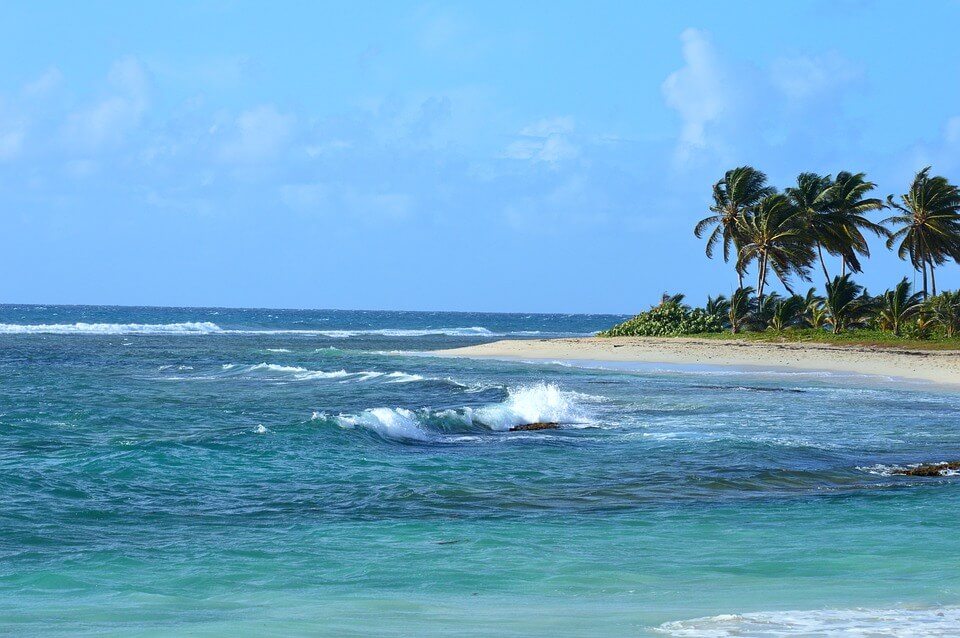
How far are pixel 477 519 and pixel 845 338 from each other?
3509 cm

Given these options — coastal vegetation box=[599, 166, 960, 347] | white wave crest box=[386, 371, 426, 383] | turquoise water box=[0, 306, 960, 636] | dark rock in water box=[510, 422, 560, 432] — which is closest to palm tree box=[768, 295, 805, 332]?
coastal vegetation box=[599, 166, 960, 347]

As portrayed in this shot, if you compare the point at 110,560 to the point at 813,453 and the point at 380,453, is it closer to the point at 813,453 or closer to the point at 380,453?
the point at 380,453

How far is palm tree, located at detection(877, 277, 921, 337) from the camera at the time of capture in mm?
42438

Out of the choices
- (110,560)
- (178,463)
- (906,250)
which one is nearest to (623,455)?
(178,463)

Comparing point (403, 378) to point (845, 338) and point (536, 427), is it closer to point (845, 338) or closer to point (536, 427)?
point (536, 427)

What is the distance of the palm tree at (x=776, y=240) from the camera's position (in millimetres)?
47625

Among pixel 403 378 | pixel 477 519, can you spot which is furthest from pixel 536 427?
pixel 403 378

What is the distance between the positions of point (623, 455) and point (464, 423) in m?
4.72

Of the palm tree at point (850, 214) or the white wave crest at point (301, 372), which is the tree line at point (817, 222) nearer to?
the palm tree at point (850, 214)

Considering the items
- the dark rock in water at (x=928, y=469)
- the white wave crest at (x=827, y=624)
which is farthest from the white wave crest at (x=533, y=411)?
the white wave crest at (x=827, y=624)

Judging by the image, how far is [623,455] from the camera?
14555 millimetres

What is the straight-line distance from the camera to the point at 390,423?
58.0ft

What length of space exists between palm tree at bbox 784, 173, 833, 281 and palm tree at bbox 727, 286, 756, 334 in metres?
4.12

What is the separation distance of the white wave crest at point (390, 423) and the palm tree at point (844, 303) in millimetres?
31292
